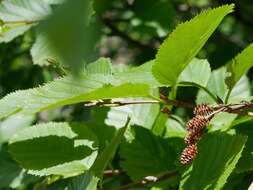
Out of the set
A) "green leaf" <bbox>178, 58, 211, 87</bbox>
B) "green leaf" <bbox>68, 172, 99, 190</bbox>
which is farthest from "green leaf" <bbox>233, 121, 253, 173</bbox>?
"green leaf" <bbox>68, 172, 99, 190</bbox>

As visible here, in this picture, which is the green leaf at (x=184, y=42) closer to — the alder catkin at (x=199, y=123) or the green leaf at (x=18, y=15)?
the alder catkin at (x=199, y=123)

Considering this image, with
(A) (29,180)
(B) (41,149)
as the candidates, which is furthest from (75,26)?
(A) (29,180)

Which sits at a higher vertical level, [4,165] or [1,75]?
[1,75]

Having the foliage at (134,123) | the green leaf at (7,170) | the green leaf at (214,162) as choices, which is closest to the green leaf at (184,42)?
the foliage at (134,123)

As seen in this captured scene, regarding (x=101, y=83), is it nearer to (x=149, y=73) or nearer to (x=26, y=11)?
(x=149, y=73)

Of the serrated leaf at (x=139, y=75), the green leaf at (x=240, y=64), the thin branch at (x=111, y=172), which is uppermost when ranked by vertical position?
the serrated leaf at (x=139, y=75)

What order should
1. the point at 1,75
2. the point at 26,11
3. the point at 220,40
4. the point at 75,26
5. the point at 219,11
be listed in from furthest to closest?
the point at 220,40, the point at 1,75, the point at 26,11, the point at 219,11, the point at 75,26

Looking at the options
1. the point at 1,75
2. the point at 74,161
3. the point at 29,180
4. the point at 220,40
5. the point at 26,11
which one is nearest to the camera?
the point at 74,161

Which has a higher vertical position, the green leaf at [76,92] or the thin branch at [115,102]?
the green leaf at [76,92]
